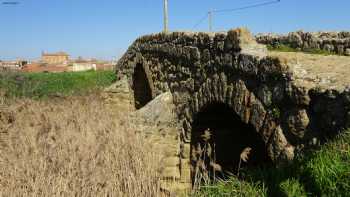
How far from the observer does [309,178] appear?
3557 mm

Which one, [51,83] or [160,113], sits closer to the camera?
[160,113]

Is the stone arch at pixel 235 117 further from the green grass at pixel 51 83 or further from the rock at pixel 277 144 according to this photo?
the green grass at pixel 51 83

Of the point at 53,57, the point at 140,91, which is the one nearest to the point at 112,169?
the point at 140,91

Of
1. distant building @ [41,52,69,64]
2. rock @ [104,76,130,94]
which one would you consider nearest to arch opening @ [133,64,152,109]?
rock @ [104,76,130,94]

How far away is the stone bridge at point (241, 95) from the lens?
13.2 feet

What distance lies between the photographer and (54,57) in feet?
207

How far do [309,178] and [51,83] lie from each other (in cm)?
1637

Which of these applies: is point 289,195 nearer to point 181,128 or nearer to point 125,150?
point 125,150

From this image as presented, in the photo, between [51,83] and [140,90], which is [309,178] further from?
[51,83]

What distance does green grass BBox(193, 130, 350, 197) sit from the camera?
3305mm

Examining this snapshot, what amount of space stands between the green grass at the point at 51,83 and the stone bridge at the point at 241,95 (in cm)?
758

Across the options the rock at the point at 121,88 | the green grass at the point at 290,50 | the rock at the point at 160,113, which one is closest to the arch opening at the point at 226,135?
the rock at the point at 160,113

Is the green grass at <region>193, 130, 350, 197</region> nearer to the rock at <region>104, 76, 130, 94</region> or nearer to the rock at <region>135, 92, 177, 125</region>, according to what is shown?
the rock at <region>135, 92, 177, 125</region>

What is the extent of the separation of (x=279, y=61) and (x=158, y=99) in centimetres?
459
